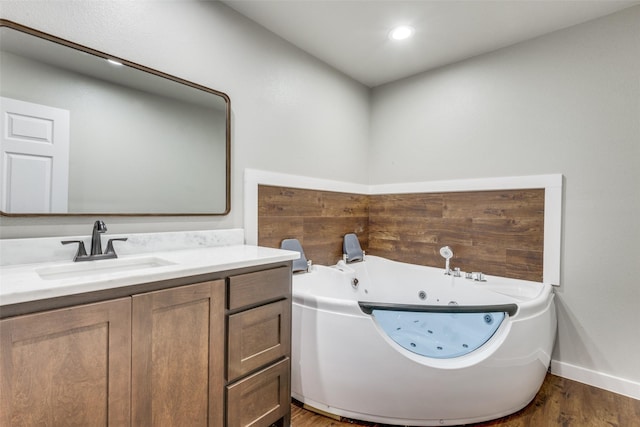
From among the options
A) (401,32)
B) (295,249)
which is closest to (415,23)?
(401,32)

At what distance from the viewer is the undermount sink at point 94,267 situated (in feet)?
3.87

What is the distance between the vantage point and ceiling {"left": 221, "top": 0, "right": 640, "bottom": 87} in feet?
6.31

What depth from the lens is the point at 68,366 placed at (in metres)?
0.90

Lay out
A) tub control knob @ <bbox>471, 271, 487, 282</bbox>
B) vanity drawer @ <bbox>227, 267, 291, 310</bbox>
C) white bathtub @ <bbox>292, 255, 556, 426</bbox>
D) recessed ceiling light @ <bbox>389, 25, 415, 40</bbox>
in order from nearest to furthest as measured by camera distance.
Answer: vanity drawer @ <bbox>227, 267, 291, 310</bbox> < white bathtub @ <bbox>292, 255, 556, 426</bbox> < recessed ceiling light @ <bbox>389, 25, 415, 40</bbox> < tub control knob @ <bbox>471, 271, 487, 282</bbox>

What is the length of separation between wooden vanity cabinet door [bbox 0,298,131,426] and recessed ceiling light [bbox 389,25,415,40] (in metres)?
2.32

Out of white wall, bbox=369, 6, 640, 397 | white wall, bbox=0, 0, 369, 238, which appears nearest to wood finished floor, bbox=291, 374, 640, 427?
white wall, bbox=369, 6, 640, 397

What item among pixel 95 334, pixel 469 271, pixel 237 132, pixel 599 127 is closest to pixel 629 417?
pixel 469 271

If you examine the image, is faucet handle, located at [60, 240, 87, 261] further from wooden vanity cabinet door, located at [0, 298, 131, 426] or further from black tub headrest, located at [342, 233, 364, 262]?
black tub headrest, located at [342, 233, 364, 262]

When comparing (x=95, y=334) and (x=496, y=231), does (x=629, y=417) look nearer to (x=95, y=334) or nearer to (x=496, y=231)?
(x=496, y=231)

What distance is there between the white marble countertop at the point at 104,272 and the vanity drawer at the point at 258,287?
2.3 inches

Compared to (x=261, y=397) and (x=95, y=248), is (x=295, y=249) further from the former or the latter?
(x=95, y=248)

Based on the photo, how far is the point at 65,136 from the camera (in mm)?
1340

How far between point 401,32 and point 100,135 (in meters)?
2.03

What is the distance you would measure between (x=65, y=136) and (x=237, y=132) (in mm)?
898
